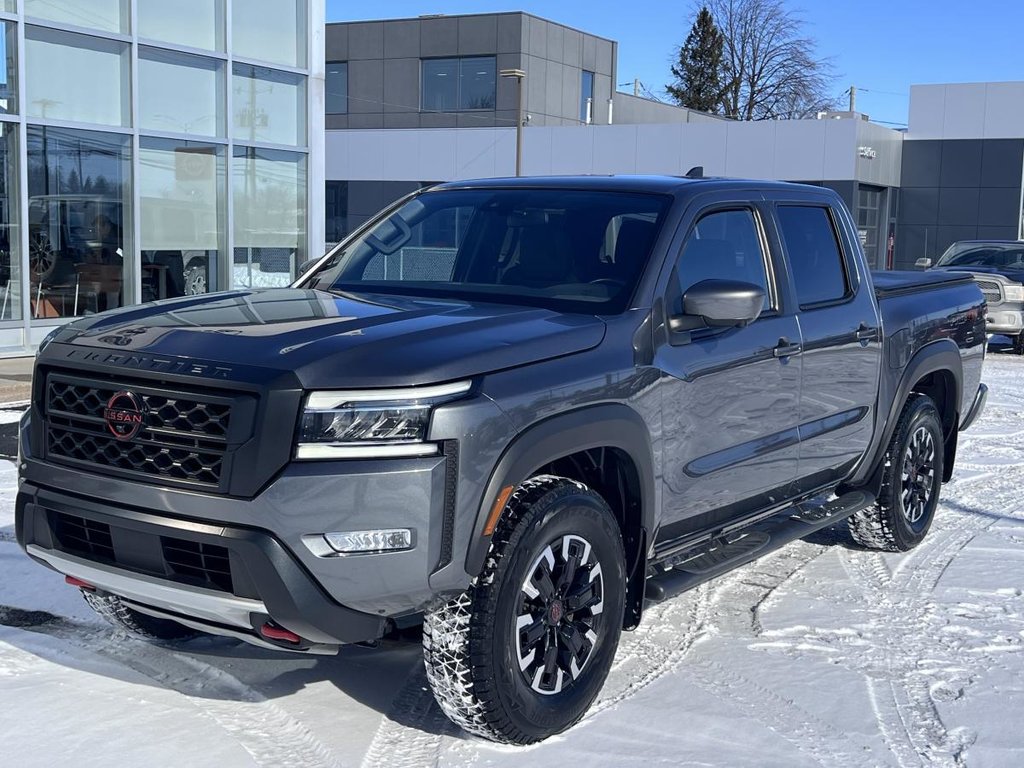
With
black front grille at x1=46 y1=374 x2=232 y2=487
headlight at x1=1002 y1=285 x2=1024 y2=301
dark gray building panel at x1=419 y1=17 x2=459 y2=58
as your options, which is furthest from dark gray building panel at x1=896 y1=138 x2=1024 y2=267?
black front grille at x1=46 y1=374 x2=232 y2=487

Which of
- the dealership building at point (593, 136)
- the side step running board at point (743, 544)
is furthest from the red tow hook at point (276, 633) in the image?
the dealership building at point (593, 136)

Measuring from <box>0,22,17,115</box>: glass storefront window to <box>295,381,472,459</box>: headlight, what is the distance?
11244 mm

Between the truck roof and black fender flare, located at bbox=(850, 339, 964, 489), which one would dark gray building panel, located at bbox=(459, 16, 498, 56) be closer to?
black fender flare, located at bbox=(850, 339, 964, 489)

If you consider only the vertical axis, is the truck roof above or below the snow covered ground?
above

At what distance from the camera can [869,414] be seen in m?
5.98

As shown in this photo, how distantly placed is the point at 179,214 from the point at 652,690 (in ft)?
40.0

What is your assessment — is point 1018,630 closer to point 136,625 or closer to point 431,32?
point 136,625

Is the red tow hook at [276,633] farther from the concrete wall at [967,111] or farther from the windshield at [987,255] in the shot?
the concrete wall at [967,111]

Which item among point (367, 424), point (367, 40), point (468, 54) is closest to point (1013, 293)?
point (367, 424)

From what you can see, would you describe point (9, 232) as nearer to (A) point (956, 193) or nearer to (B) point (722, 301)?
(B) point (722, 301)

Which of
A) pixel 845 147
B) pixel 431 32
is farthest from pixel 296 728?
pixel 431 32

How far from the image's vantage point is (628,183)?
16.5ft

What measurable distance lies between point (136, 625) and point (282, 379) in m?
1.80

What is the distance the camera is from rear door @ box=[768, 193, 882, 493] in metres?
5.43
